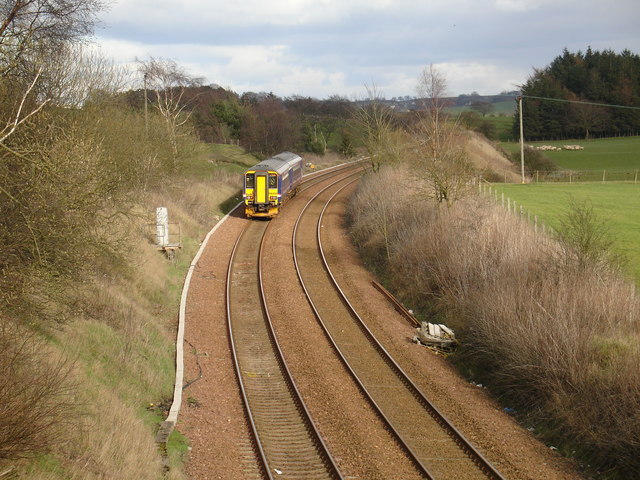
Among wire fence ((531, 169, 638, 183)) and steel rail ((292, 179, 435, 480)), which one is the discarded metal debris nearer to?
steel rail ((292, 179, 435, 480))

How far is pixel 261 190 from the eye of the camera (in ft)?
100

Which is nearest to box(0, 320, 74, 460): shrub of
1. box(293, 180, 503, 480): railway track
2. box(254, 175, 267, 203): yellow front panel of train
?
box(293, 180, 503, 480): railway track

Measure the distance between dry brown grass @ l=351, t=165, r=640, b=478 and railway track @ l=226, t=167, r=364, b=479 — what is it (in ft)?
14.6

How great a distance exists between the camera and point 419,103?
27.6 metres

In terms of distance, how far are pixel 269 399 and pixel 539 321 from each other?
5787mm

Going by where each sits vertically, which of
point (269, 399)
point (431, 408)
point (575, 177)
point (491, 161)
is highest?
point (491, 161)

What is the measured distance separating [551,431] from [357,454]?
3.72m

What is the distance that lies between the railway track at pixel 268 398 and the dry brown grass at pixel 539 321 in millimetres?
4448

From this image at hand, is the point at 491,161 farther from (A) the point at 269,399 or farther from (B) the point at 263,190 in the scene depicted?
(A) the point at 269,399

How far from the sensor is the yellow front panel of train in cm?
3039

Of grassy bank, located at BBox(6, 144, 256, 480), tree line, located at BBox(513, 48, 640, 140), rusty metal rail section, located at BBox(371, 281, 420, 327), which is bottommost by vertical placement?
rusty metal rail section, located at BBox(371, 281, 420, 327)

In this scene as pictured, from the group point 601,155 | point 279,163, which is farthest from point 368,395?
point 601,155

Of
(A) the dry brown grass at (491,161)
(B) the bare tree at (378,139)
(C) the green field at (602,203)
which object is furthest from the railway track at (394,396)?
(A) the dry brown grass at (491,161)

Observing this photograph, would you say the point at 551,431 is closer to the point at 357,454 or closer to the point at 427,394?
the point at 427,394
